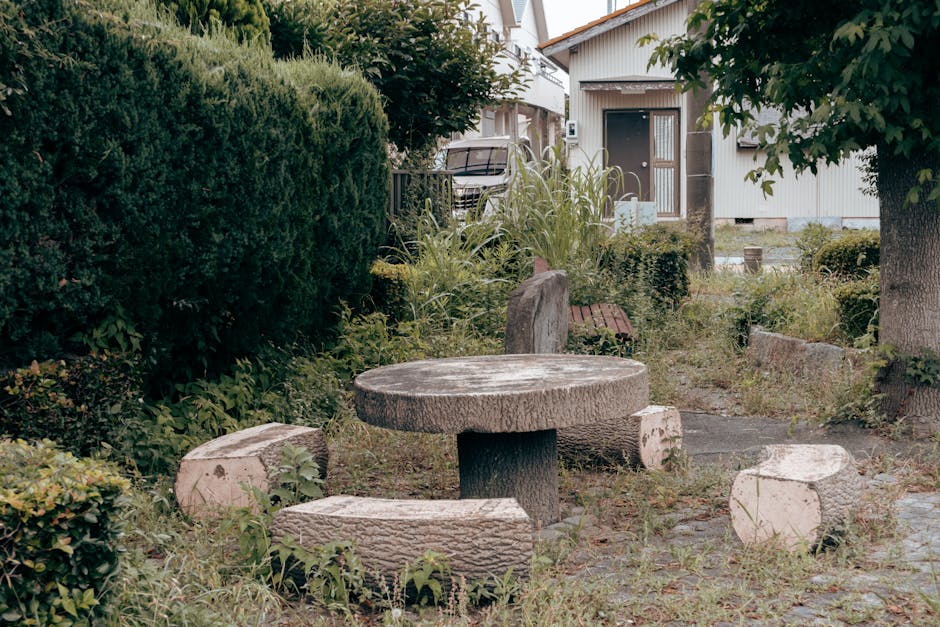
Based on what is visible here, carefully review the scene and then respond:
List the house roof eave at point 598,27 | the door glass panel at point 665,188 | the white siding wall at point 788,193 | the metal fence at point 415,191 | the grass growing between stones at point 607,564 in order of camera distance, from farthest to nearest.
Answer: the door glass panel at point 665,188, the white siding wall at point 788,193, the house roof eave at point 598,27, the metal fence at point 415,191, the grass growing between stones at point 607,564

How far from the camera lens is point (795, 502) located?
14.0ft

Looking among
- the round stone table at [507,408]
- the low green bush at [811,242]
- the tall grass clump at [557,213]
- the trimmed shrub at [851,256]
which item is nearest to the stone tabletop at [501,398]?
the round stone table at [507,408]

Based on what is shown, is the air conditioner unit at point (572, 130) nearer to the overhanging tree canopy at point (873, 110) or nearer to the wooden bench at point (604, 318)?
the wooden bench at point (604, 318)

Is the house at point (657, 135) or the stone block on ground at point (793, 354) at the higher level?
the house at point (657, 135)

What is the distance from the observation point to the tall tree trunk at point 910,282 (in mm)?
6266

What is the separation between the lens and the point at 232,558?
4180mm

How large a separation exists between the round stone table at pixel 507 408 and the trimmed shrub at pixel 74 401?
1.25 metres

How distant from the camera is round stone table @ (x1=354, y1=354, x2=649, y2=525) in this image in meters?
4.37

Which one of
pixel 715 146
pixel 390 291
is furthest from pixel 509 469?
pixel 715 146

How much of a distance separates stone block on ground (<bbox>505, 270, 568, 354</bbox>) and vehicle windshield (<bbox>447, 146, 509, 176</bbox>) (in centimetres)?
1175

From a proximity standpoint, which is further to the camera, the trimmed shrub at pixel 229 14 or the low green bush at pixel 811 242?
the low green bush at pixel 811 242

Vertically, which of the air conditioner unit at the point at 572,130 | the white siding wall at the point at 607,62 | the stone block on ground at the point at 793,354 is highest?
the white siding wall at the point at 607,62

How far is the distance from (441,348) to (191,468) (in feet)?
10.5

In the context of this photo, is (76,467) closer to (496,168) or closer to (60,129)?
(60,129)
